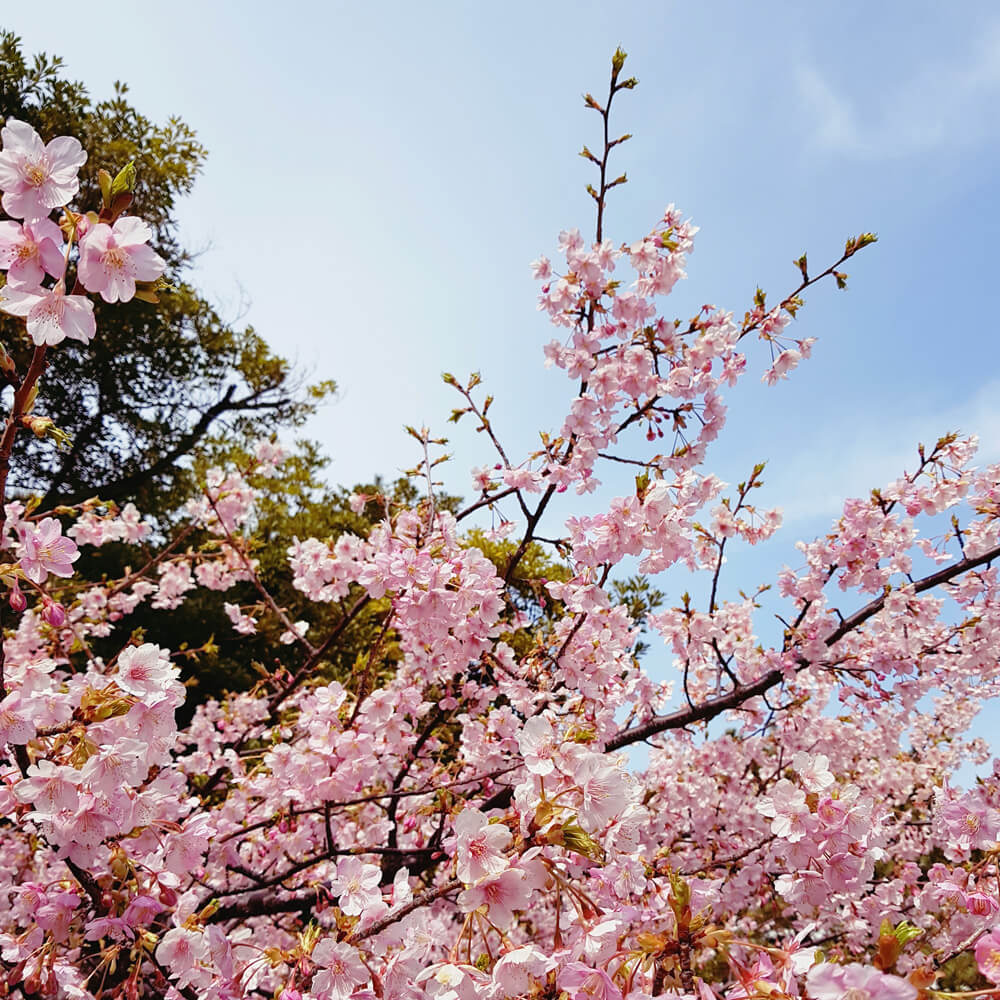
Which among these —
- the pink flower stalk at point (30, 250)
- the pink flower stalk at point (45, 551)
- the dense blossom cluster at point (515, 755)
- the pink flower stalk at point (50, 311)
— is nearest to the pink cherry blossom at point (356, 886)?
the dense blossom cluster at point (515, 755)

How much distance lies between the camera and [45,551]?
72.2 inches

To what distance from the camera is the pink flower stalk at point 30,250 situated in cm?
130

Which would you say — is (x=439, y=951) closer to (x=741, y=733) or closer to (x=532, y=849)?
(x=532, y=849)

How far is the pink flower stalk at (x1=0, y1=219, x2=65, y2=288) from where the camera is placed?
1297mm

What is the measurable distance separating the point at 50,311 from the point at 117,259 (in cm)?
17

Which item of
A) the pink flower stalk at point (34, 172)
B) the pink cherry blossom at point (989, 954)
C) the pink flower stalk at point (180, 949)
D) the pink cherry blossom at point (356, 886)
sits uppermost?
the pink flower stalk at point (34, 172)

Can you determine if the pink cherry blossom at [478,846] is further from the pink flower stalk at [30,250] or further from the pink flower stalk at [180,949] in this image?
the pink flower stalk at [30,250]

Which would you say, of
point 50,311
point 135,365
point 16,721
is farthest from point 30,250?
point 135,365

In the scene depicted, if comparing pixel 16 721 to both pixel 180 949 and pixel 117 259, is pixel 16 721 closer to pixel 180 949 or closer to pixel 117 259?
pixel 180 949

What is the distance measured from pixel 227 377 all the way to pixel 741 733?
10.8 m

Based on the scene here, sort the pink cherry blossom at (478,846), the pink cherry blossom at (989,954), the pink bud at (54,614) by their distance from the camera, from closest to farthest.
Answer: the pink cherry blossom at (989,954)
the pink cherry blossom at (478,846)
the pink bud at (54,614)

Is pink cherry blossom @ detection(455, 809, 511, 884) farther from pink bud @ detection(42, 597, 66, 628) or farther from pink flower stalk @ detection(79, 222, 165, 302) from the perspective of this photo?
pink bud @ detection(42, 597, 66, 628)

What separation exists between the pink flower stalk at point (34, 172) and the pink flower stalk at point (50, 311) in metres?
0.15

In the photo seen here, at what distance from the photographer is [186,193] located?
34.4 ft
